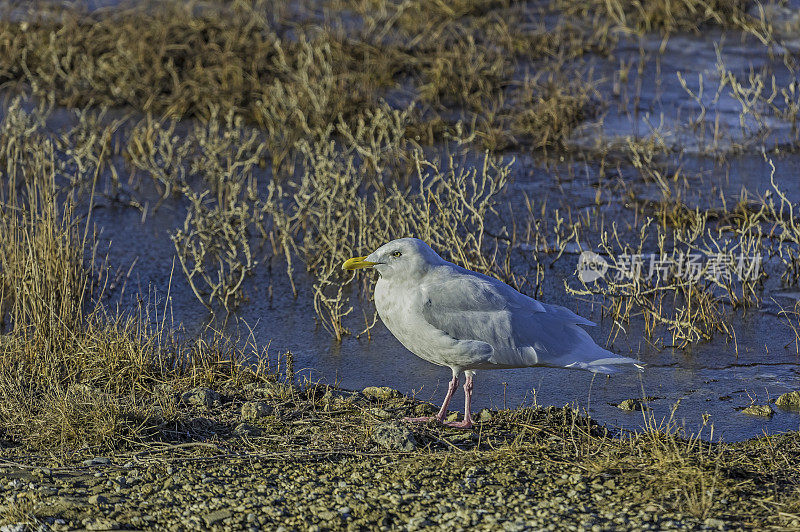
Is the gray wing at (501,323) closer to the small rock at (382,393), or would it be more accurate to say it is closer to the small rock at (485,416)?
the small rock at (485,416)

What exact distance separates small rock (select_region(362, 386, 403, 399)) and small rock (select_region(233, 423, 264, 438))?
71 cm

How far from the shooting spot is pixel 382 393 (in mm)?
5426

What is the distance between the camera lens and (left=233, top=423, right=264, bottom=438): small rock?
15.8 ft

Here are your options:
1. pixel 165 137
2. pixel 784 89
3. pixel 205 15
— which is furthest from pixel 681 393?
pixel 205 15

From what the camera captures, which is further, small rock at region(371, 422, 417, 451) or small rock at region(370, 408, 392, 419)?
small rock at region(370, 408, 392, 419)

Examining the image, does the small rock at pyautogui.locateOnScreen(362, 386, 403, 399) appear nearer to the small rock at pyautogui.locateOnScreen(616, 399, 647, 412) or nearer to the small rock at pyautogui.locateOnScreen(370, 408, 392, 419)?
the small rock at pyautogui.locateOnScreen(370, 408, 392, 419)

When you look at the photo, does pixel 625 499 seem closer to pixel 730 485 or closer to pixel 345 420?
pixel 730 485

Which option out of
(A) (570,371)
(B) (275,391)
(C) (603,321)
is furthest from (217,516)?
(C) (603,321)

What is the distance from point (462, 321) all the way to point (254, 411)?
1.06 meters

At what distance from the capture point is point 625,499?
13.4ft

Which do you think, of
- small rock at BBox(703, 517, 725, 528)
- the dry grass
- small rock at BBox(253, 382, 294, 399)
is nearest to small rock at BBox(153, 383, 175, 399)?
the dry grass

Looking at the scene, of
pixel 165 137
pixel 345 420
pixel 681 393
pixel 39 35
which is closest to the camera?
pixel 345 420

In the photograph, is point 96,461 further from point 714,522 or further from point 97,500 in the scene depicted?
point 714,522

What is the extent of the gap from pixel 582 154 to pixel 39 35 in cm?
568
